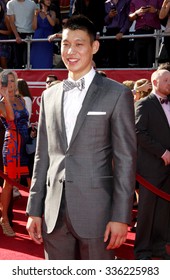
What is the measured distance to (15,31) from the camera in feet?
30.6

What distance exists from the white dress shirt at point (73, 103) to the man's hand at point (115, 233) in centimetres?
48

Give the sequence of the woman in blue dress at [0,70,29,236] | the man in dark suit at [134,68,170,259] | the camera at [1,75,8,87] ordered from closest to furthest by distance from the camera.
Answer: the man in dark suit at [134,68,170,259]
the camera at [1,75,8,87]
the woman in blue dress at [0,70,29,236]

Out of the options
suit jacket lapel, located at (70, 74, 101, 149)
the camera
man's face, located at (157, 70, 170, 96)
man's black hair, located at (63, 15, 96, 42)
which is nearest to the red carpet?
the camera

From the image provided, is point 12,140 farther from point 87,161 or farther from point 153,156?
point 87,161

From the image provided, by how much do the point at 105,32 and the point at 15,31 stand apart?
176 centimetres

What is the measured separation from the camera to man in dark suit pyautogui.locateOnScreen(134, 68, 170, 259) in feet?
14.7

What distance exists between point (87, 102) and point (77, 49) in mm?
274

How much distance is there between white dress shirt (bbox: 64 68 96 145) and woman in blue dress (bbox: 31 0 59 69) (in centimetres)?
656

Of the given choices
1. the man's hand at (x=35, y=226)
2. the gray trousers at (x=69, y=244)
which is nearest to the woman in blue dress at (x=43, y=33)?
the man's hand at (x=35, y=226)

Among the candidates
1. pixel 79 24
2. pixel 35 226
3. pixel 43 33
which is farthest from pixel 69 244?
pixel 43 33

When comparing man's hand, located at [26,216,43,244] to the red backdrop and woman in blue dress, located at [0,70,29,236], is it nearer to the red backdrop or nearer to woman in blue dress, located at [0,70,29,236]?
woman in blue dress, located at [0,70,29,236]

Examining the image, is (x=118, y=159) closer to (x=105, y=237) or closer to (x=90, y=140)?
(x=90, y=140)

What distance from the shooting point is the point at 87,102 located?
2582mm

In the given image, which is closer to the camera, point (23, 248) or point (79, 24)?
point (79, 24)
